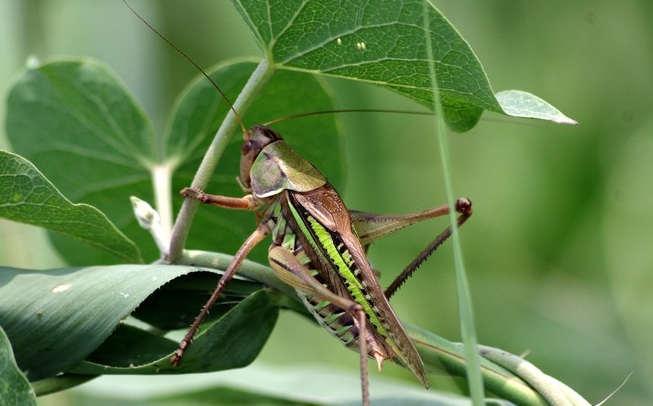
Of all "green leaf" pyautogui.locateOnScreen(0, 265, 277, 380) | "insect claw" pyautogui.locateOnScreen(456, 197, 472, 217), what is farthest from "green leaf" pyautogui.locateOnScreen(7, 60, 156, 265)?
"insect claw" pyautogui.locateOnScreen(456, 197, 472, 217)

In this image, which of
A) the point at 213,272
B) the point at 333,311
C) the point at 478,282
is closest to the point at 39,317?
the point at 213,272

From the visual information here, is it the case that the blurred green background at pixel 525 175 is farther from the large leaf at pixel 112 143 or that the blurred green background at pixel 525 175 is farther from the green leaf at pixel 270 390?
the large leaf at pixel 112 143

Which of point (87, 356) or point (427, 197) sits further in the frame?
point (427, 197)

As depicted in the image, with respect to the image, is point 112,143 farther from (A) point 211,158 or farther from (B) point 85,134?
(A) point 211,158

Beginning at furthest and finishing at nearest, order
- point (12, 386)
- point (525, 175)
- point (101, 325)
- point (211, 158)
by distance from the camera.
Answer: point (525, 175)
point (211, 158)
point (101, 325)
point (12, 386)

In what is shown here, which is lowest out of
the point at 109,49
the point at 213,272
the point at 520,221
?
the point at 520,221

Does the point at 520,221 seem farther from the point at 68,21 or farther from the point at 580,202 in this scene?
the point at 68,21

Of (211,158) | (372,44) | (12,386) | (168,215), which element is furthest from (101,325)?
(372,44)
